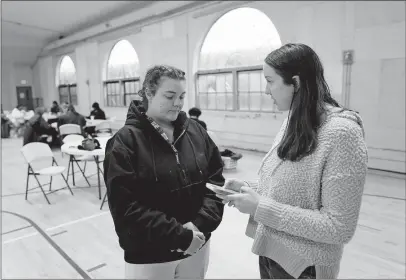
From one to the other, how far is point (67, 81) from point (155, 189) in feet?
56.2

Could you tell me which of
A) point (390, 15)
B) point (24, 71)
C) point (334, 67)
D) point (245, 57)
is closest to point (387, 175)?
point (334, 67)

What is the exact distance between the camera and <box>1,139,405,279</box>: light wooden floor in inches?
104

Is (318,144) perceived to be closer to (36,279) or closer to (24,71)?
(36,279)

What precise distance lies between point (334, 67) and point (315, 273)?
610 centimetres

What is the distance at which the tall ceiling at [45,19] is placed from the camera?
10.4 metres

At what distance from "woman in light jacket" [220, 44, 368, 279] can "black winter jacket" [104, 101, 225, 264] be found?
0.29m

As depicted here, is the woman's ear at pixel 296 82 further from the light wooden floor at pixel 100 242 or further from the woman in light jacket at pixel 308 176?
the light wooden floor at pixel 100 242

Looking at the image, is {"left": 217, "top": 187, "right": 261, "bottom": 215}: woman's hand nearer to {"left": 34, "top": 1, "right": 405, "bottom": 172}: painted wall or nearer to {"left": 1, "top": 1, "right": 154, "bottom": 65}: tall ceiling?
{"left": 34, "top": 1, "right": 405, "bottom": 172}: painted wall

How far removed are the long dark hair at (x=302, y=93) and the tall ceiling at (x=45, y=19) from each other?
9872mm

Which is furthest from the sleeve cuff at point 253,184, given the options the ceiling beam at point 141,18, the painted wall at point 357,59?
the ceiling beam at point 141,18

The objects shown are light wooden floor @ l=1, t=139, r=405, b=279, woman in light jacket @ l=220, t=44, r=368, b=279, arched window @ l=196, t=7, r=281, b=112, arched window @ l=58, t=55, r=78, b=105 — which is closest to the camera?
woman in light jacket @ l=220, t=44, r=368, b=279

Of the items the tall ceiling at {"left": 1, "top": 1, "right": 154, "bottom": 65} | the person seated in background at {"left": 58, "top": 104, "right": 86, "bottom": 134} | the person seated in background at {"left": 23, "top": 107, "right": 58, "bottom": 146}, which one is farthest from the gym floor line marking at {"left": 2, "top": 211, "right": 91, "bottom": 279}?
the tall ceiling at {"left": 1, "top": 1, "right": 154, "bottom": 65}

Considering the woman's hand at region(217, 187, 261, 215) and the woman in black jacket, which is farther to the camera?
the woman in black jacket

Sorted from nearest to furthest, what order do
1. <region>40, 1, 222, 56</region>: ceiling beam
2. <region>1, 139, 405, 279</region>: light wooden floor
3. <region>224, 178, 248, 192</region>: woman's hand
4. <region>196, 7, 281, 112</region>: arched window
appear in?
1. <region>224, 178, 248, 192</region>: woman's hand
2. <region>1, 139, 405, 279</region>: light wooden floor
3. <region>196, 7, 281, 112</region>: arched window
4. <region>40, 1, 222, 56</region>: ceiling beam
